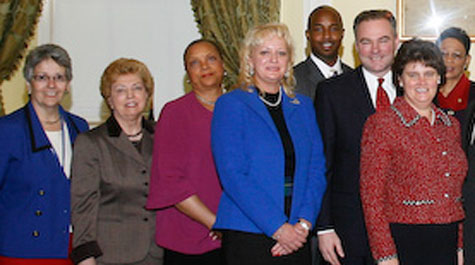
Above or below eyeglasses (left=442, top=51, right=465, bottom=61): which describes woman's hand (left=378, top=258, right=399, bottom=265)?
below

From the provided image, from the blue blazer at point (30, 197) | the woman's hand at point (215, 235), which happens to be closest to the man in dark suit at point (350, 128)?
the woman's hand at point (215, 235)

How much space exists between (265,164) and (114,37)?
8.63ft

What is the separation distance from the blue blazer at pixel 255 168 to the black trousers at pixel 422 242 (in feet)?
1.17

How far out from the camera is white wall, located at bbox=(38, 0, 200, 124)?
14.1 ft

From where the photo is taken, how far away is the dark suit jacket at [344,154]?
92.3 inches

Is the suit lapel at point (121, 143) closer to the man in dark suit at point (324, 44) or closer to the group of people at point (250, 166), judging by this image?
the group of people at point (250, 166)

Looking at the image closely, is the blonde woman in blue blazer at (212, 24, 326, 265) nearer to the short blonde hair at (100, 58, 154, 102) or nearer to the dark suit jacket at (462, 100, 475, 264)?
the short blonde hair at (100, 58, 154, 102)

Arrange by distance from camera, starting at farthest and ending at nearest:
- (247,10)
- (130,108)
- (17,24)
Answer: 1. (247,10)
2. (17,24)
3. (130,108)

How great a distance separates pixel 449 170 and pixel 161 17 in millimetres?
2903

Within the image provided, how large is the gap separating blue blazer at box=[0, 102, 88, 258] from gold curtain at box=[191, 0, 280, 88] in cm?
203

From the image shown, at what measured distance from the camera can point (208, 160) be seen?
8.14 feet

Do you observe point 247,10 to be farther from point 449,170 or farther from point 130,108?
point 449,170

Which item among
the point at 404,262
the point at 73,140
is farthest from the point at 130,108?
the point at 404,262

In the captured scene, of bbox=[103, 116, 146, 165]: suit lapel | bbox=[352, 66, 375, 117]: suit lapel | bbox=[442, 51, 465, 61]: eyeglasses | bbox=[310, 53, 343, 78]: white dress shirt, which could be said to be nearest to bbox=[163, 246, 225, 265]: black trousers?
bbox=[103, 116, 146, 165]: suit lapel
